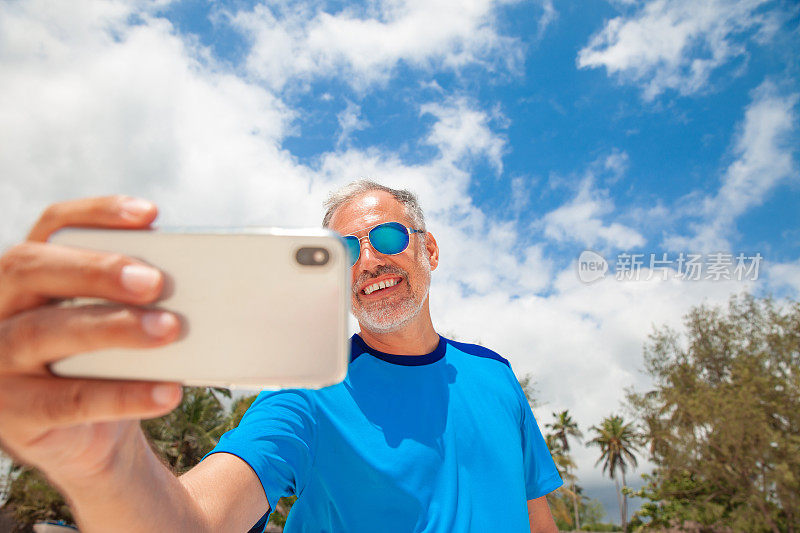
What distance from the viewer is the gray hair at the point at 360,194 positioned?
3.16 m

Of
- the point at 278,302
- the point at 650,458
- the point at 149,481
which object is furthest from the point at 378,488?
the point at 650,458

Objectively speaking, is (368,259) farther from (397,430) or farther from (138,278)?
(138,278)

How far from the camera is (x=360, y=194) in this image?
3.12 m

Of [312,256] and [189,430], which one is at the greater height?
[189,430]

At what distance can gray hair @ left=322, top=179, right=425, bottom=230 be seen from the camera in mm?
3156

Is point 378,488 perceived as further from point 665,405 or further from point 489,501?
point 665,405

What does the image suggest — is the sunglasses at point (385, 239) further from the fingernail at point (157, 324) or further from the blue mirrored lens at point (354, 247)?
the fingernail at point (157, 324)


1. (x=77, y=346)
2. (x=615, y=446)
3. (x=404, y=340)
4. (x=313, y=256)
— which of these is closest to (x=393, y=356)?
(x=404, y=340)

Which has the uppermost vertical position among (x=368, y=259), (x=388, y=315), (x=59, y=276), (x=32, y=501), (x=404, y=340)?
(x=368, y=259)

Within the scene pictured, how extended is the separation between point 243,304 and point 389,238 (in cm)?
193

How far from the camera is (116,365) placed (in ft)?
3.02

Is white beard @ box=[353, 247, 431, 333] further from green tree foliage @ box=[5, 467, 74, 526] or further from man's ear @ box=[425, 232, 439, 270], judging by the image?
green tree foliage @ box=[5, 467, 74, 526]

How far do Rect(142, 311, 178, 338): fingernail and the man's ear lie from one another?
2.58m

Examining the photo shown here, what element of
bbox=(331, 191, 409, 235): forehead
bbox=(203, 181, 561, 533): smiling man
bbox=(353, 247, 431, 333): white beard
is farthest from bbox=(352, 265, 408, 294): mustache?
bbox=(331, 191, 409, 235): forehead
